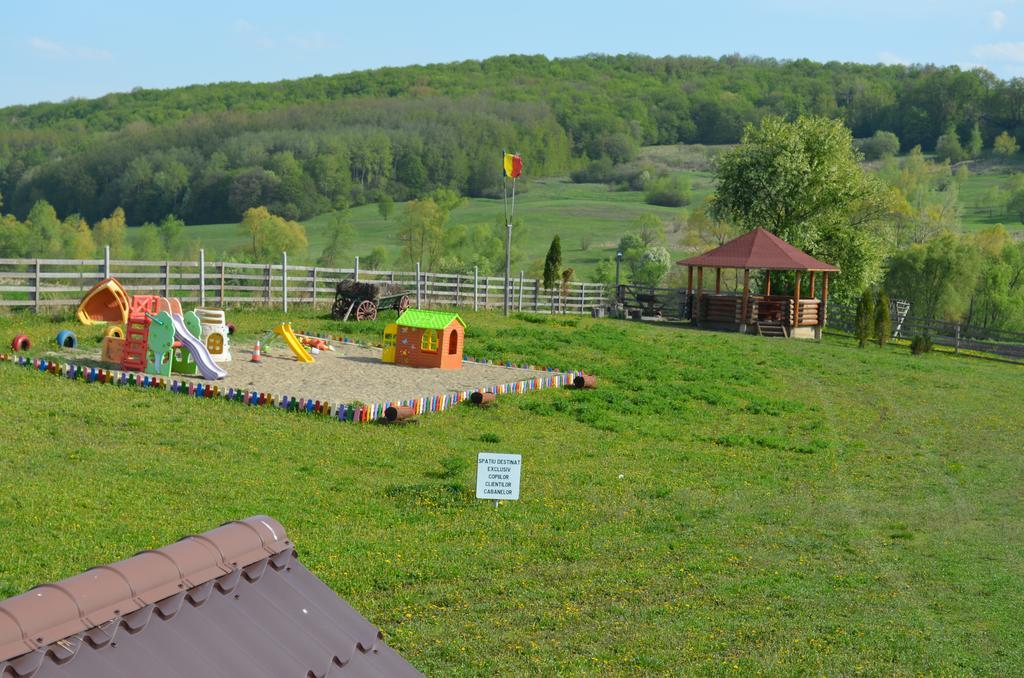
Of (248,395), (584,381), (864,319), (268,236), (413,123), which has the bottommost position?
(584,381)

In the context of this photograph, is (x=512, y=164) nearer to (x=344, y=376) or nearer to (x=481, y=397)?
(x=344, y=376)

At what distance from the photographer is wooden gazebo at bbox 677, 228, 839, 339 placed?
35.6 metres

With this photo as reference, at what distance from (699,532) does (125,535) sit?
197 inches

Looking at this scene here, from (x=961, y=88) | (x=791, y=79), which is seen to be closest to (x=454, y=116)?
(x=791, y=79)

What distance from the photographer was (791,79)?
173000mm

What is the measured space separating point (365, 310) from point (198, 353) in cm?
1005

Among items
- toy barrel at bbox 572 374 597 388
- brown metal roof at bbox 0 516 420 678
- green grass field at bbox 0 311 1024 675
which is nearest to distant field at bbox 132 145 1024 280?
toy barrel at bbox 572 374 597 388

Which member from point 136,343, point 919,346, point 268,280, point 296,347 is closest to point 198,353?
point 136,343

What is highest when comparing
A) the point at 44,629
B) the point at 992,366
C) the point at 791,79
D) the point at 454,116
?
the point at 791,79

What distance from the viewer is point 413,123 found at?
130875mm

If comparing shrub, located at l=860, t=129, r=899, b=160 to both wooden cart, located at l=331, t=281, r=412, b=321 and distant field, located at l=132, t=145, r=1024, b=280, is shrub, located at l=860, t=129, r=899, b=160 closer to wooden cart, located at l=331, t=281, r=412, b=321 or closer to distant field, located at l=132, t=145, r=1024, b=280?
distant field, located at l=132, t=145, r=1024, b=280

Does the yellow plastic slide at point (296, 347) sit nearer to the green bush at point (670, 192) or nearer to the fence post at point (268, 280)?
the fence post at point (268, 280)

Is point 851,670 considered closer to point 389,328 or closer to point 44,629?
point 44,629

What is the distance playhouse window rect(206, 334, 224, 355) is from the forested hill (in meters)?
88.6
